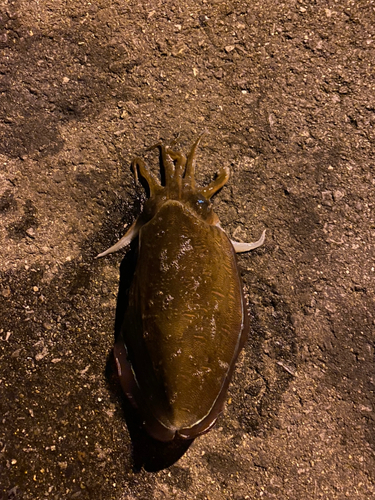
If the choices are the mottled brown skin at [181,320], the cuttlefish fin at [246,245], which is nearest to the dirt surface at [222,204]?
the cuttlefish fin at [246,245]

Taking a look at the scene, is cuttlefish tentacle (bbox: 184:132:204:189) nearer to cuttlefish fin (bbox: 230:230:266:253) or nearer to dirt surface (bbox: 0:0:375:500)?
dirt surface (bbox: 0:0:375:500)

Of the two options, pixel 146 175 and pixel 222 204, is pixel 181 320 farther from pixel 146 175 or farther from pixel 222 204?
pixel 146 175

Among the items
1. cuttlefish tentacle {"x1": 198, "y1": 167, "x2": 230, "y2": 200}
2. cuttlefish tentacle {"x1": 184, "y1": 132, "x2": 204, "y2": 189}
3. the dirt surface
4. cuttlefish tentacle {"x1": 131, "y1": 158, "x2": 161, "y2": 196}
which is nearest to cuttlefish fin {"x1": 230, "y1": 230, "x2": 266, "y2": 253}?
the dirt surface

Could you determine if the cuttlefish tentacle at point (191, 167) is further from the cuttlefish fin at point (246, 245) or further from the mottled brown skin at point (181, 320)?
the cuttlefish fin at point (246, 245)

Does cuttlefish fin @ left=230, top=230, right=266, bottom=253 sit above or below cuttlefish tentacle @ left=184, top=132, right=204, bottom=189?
below

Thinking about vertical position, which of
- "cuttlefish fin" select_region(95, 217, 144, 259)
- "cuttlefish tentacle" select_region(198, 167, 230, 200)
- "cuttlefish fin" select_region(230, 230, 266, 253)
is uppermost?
"cuttlefish tentacle" select_region(198, 167, 230, 200)

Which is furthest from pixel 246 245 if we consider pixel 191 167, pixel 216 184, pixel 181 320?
pixel 181 320

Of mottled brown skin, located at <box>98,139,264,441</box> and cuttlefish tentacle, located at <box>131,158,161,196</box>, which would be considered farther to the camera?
cuttlefish tentacle, located at <box>131,158,161,196</box>
